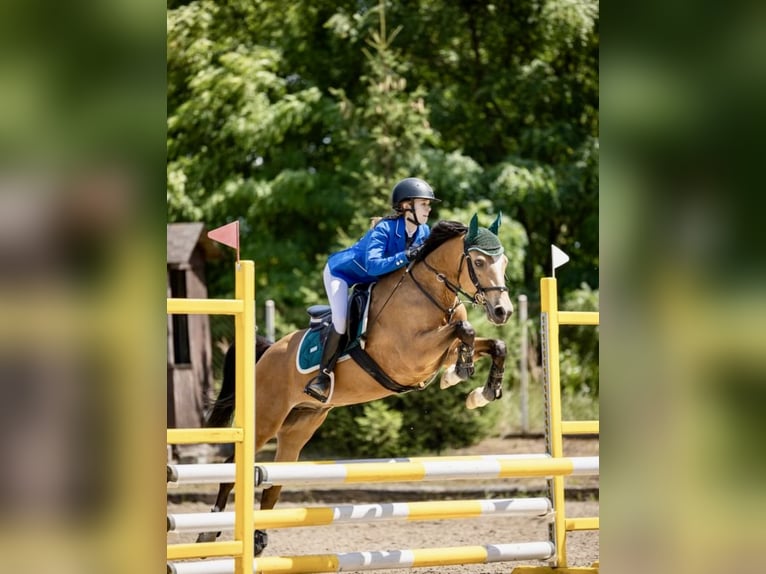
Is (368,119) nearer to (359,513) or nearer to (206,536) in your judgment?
(206,536)

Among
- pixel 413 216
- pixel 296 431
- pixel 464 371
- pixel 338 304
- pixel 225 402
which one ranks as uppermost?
pixel 413 216

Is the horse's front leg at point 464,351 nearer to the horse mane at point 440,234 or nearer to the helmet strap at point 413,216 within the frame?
the horse mane at point 440,234

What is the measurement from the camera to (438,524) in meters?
8.09

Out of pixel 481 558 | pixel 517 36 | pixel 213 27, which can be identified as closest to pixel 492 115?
pixel 517 36

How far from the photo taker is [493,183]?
12883mm

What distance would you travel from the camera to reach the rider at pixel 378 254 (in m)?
4.90

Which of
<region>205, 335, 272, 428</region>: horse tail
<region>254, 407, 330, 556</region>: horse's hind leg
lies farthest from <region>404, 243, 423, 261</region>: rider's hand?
<region>205, 335, 272, 428</region>: horse tail

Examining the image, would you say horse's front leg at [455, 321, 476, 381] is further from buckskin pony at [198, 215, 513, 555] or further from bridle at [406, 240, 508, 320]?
bridle at [406, 240, 508, 320]

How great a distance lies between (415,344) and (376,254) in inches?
20.3

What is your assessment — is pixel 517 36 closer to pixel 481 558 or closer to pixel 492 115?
pixel 492 115
